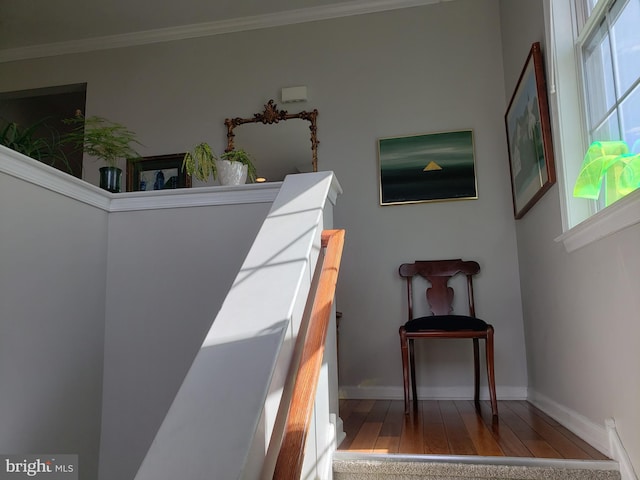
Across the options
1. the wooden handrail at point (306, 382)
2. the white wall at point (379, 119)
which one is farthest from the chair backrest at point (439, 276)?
the wooden handrail at point (306, 382)

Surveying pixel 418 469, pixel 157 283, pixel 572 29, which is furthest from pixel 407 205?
pixel 418 469

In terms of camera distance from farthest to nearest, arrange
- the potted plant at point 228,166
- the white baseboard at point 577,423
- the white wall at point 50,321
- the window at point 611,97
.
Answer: the potted plant at point 228,166
the white wall at point 50,321
the white baseboard at point 577,423
the window at point 611,97

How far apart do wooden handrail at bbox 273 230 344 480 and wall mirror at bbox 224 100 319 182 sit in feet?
6.84

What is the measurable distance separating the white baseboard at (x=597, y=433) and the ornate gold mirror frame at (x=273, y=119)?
216cm

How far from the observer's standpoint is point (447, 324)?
2725mm

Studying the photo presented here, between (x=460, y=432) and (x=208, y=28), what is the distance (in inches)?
135

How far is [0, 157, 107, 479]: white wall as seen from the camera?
1970 millimetres

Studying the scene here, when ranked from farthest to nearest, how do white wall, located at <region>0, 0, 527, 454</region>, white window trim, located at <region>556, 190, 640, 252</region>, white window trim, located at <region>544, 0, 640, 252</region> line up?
white wall, located at <region>0, 0, 527, 454</region>, white window trim, located at <region>544, 0, 640, 252</region>, white window trim, located at <region>556, 190, 640, 252</region>

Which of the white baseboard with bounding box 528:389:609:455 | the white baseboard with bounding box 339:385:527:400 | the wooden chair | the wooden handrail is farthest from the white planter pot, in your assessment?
the white baseboard with bounding box 528:389:609:455

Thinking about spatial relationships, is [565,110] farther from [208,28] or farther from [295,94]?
[208,28]

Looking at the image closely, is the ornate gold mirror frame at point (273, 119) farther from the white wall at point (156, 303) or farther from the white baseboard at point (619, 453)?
the white baseboard at point (619, 453)

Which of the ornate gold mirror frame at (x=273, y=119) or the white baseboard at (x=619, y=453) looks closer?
the white baseboard at (x=619, y=453)

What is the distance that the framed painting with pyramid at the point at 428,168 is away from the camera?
3.45m

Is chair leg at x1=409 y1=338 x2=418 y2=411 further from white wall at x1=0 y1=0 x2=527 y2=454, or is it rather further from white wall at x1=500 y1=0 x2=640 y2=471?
white wall at x1=500 y1=0 x2=640 y2=471
